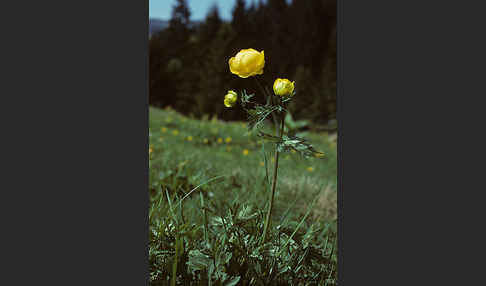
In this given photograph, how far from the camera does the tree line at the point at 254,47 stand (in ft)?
8.51

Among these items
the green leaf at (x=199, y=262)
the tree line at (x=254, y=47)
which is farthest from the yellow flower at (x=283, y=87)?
the tree line at (x=254, y=47)

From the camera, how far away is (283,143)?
0.90 meters

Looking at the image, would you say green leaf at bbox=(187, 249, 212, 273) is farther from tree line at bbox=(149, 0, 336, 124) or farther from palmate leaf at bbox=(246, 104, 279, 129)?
tree line at bbox=(149, 0, 336, 124)

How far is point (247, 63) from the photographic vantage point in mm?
868

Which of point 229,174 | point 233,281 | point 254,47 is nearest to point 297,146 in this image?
point 233,281

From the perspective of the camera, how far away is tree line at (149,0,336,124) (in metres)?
2.59

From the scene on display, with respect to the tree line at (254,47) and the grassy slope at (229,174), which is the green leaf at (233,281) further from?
the tree line at (254,47)

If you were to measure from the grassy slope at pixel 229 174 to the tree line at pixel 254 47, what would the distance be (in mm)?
456

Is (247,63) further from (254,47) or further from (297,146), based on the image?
(254,47)

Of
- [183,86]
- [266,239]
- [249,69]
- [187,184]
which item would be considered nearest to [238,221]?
[266,239]

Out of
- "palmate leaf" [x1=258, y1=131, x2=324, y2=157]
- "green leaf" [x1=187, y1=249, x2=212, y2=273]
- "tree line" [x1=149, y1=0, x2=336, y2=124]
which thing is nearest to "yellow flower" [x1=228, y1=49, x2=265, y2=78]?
"palmate leaf" [x1=258, y1=131, x2=324, y2=157]

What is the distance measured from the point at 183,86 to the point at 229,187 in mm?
2223

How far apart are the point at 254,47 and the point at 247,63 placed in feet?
4.43

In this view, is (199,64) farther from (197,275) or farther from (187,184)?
(197,275)
